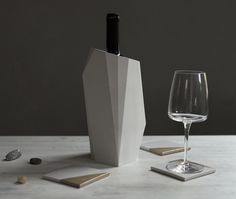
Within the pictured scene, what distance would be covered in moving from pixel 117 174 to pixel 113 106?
165mm

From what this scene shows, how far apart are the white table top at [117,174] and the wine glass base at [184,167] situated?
0.12 ft

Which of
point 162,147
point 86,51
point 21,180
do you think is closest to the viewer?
point 21,180

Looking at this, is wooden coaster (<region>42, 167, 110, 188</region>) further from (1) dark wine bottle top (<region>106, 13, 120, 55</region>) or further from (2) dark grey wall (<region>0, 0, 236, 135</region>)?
(2) dark grey wall (<region>0, 0, 236, 135</region>)

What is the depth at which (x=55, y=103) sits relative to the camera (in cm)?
256

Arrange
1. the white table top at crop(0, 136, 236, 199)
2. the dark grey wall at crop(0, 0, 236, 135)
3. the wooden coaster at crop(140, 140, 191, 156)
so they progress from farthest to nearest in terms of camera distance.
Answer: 1. the dark grey wall at crop(0, 0, 236, 135)
2. the wooden coaster at crop(140, 140, 191, 156)
3. the white table top at crop(0, 136, 236, 199)

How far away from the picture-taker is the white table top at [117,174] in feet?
2.62

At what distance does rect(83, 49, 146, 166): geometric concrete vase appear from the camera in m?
0.98

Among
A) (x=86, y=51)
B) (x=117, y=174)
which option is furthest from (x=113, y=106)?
(x=86, y=51)

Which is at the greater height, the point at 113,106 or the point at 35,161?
the point at 113,106

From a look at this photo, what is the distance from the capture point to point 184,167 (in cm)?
95

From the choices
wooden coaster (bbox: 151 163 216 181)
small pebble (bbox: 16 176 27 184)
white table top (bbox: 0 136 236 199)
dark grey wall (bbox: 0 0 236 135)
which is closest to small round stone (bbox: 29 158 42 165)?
white table top (bbox: 0 136 236 199)

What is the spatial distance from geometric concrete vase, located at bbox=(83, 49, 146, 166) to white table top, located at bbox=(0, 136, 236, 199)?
0.04 m

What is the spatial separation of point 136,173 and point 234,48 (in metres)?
1.82

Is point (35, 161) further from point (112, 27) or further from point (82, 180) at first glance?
point (112, 27)
